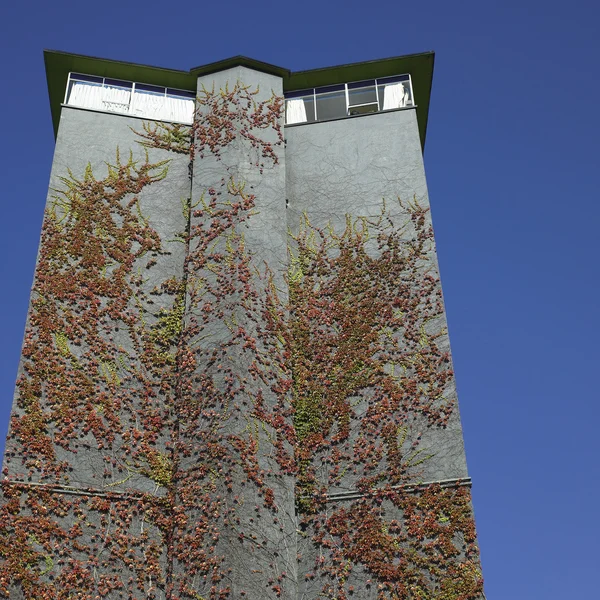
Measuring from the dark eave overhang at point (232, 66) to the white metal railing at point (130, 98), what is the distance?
206mm

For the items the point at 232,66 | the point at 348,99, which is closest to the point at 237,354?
the point at 348,99

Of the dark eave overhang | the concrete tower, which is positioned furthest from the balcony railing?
the dark eave overhang

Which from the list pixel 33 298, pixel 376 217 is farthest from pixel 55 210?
pixel 376 217

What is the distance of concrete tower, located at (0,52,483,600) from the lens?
16.4 metres

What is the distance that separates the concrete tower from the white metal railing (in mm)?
67

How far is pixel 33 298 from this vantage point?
19547 mm

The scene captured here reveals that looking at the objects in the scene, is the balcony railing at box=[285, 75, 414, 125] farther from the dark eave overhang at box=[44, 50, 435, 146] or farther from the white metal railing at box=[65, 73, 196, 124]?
the white metal railing at box=[65, 73, 196, 124]

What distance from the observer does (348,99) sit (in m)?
24.9

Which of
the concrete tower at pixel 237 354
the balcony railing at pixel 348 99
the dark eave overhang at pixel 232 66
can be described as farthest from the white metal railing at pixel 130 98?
the balcony railing at pixel 348 99

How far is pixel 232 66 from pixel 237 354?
34.0ft

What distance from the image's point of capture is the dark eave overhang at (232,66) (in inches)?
962

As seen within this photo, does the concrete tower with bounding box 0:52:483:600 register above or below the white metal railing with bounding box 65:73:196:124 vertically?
below

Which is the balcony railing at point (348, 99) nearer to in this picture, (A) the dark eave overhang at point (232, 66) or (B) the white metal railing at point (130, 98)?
(A) the dark eave overhang at point (232, 66)

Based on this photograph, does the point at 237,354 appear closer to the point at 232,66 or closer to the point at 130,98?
the point at 130,98
